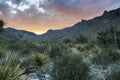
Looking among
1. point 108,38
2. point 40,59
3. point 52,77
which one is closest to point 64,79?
point 52,77

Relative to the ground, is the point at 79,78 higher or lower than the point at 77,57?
lower

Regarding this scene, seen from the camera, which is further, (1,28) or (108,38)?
(1,28)

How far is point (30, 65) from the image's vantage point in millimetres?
10781

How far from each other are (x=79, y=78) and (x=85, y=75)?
0.27m

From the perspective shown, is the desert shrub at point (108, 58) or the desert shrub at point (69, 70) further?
the desert shrub at point (108, 58)

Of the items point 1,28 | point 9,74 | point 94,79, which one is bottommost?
point 94,79

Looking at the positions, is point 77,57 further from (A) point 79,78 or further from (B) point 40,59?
(B) point 40,59

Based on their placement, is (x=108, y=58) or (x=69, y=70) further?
(x=108, y=58)

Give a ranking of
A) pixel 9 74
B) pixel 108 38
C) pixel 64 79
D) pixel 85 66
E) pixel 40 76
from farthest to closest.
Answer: pixel 108 38
pixel 40 76
pixel 85 66
pixel 64 79
pixel 9 74

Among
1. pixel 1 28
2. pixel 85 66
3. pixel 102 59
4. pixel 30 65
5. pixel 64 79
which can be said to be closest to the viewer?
pixel 64 79

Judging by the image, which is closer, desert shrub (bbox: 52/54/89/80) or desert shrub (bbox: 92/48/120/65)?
desert shrub (bbox: 52/54/89/80)

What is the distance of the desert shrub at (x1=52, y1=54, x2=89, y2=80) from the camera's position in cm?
804

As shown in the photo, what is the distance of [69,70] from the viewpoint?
8.20m

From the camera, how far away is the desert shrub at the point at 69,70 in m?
8.04
